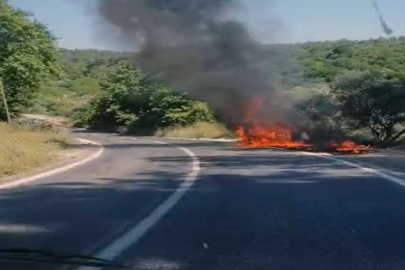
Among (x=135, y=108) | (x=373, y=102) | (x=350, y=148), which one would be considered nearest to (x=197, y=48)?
(x=350, y=148)

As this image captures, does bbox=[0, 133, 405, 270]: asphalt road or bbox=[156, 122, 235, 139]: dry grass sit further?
bbox=[156, 122, 235, 139]: dry grass

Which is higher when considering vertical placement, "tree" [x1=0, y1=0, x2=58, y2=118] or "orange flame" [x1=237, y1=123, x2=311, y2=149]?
"tree" [x1=0, y1=0, x2=58, y2=118]

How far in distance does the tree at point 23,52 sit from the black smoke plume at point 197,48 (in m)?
24.7

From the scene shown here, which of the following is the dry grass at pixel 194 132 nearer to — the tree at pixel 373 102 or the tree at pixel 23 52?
the tree at pixel 23 52

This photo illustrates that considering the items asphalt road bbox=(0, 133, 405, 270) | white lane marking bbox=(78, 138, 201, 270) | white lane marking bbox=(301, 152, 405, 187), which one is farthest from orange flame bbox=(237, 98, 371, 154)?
white lane marking bbox=(78, 138, 201, 270)

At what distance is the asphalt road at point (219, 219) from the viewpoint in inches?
364

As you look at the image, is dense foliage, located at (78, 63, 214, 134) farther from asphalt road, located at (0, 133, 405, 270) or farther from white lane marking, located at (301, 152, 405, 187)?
asphalt road, located at (0, 133, 405, 270)

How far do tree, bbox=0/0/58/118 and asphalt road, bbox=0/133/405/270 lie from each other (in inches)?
1444

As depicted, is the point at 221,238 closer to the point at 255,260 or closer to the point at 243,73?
the point at 255,260

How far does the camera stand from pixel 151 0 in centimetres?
2705

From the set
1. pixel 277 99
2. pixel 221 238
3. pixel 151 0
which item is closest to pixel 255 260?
pixel 221 238

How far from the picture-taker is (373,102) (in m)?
44.3

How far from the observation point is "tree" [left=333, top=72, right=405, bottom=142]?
144 feet

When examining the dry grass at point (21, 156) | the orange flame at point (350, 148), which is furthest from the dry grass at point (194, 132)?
the dry grass at point (21, 156)
